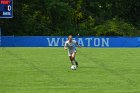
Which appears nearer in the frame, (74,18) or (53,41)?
(53,41)

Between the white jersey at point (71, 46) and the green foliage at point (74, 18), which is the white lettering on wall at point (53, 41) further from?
the white jersey at point (71, 46)

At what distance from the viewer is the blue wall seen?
5844 centimetres

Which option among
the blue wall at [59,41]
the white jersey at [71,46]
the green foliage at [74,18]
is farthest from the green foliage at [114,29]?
the white jersey at [71,46]

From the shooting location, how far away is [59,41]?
5997 cm

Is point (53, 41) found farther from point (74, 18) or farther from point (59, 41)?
point (74, 18)

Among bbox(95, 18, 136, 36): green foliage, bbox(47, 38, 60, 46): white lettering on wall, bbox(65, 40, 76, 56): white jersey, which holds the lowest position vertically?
bbox(95, 18, 136, 36): green foliage

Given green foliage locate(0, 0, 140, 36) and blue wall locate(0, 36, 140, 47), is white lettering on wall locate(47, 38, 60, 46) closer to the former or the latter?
blue wall locate(0, 36, 140, 47)

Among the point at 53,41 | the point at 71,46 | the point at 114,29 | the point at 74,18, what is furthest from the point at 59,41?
the point at 71,46

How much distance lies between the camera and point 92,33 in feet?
241

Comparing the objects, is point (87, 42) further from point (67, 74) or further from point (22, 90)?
point (22, 90)

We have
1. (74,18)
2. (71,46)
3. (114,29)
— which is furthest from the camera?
(74,18)

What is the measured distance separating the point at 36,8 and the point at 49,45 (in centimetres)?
1671

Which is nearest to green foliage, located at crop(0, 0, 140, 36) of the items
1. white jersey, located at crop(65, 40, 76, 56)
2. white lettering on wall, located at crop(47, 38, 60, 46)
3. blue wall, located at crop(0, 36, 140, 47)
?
blue wall, located at crop(0, 36, 140, 47)

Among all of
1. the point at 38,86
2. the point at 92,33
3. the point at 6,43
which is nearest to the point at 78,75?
the point at 38,86
